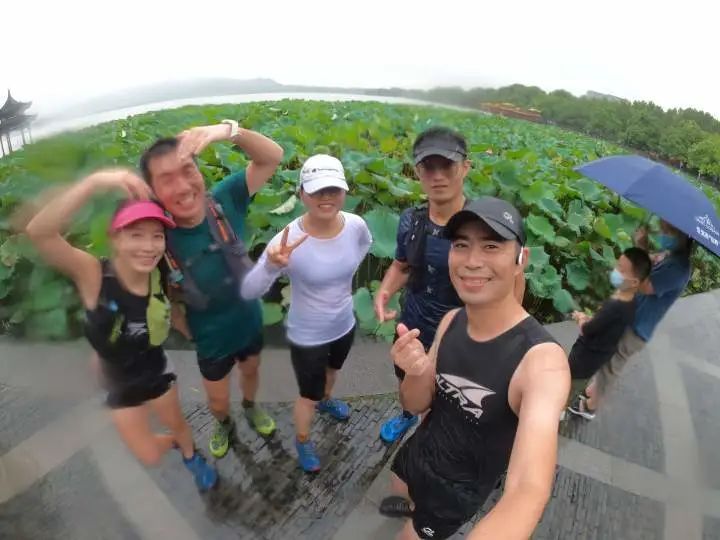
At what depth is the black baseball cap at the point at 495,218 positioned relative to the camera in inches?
49.9

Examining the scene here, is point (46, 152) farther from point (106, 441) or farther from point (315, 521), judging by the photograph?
point (315, 521)

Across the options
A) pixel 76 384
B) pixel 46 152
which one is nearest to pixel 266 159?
pixel 46 152

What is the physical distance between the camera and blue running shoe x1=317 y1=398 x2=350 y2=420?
2.93m

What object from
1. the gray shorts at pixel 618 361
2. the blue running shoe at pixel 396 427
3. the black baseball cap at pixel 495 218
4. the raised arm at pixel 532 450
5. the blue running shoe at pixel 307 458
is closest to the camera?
the raised arm at pixel 532 450

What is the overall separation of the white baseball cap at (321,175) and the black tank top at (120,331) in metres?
0.73

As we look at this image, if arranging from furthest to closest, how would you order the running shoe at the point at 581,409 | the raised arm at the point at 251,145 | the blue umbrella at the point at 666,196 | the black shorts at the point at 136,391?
the running shoe at the point at 581,409 < the blue umbrella at the point at 666,196 < the black shorts at the point at 136,391 < the raised arm at the point at 251,145

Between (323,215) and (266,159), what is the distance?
1.26 ft

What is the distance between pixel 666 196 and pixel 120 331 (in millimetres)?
2433

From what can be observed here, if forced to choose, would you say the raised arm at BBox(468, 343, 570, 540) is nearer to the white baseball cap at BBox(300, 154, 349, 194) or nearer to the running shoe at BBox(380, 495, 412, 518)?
the white baseball cap at BBox(300, 154, 349, 194)

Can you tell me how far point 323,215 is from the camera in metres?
1.91

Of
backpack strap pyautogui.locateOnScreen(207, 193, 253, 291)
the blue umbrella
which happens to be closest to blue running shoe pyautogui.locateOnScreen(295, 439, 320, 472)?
backpack strap pyautogui.locateOnScreen(207, 193, 253, 291)

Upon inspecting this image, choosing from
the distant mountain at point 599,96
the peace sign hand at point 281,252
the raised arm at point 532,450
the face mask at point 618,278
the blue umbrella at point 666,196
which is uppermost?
the distant mountain at point 599,96

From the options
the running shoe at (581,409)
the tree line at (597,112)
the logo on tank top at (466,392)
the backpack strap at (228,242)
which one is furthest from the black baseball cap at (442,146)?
the running shoe at (581,409)

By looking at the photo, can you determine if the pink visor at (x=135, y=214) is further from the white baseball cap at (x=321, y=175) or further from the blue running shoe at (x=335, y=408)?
the blue running shoe at (x=335, y=408)
